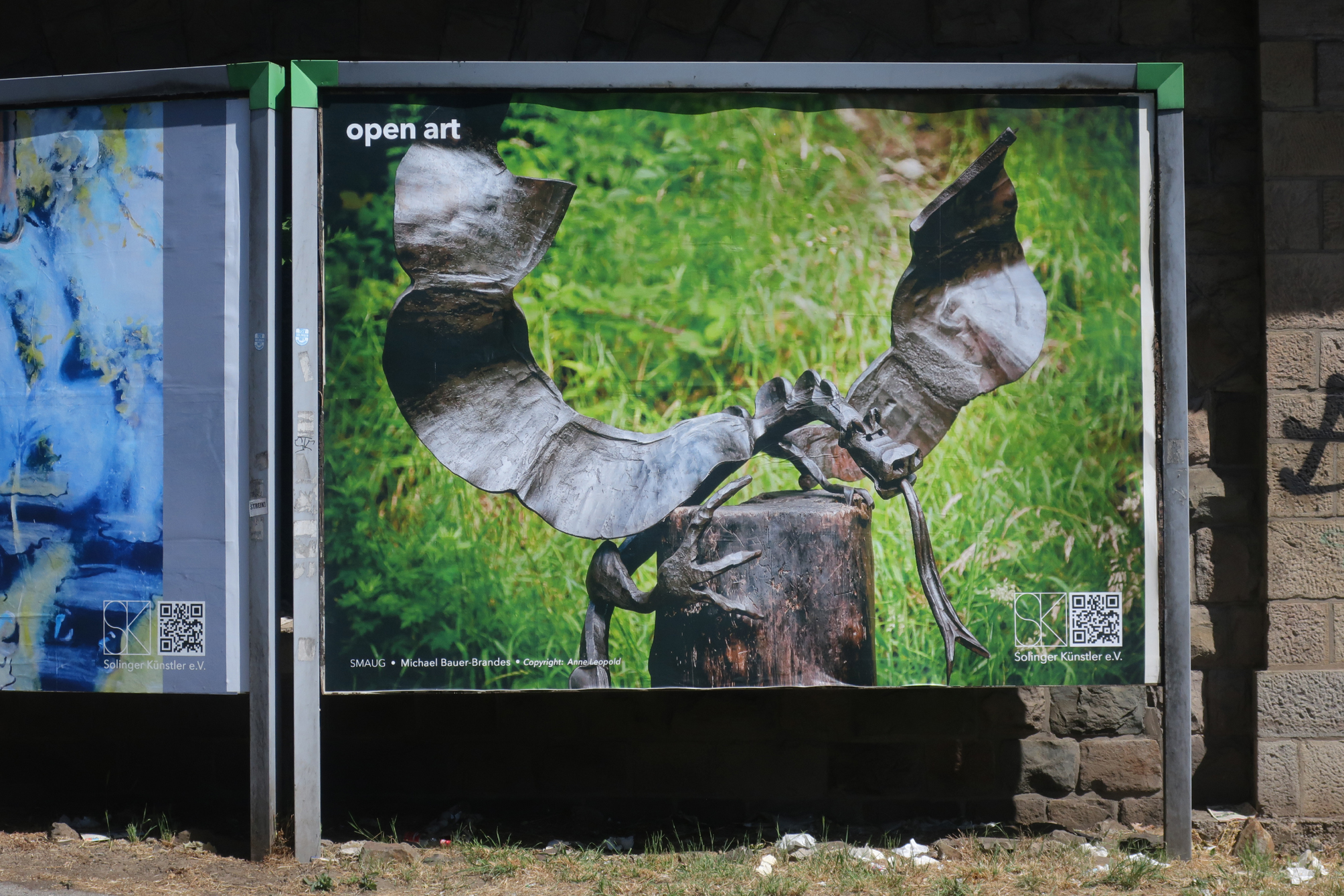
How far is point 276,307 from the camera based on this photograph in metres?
3.79

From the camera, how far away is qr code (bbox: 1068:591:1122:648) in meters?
3.81

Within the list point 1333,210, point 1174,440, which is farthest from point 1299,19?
point 1174,440

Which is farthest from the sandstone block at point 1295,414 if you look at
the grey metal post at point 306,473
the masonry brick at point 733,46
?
the grey metal post at point 306,473

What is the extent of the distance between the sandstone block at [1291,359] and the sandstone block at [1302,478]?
27 cm

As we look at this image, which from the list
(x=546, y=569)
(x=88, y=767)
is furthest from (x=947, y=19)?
(x=88, y=767)

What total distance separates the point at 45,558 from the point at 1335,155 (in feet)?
18.5

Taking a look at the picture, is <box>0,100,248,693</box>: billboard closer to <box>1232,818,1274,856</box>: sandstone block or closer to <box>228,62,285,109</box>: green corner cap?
<box>228,62,285,109</box>: green corner cap

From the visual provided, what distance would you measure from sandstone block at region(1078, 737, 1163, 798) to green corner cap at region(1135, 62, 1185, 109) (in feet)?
9.14

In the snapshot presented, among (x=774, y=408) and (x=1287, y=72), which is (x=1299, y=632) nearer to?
(x=1287, y=72)

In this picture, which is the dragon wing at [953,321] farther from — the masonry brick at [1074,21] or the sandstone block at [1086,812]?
the sandstone block at [1086,812]

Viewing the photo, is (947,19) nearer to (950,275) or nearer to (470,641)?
(950,275)

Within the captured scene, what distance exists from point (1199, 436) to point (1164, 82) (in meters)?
1.60

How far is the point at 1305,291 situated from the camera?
4324 millimetres

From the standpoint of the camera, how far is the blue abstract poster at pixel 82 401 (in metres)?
3.77
